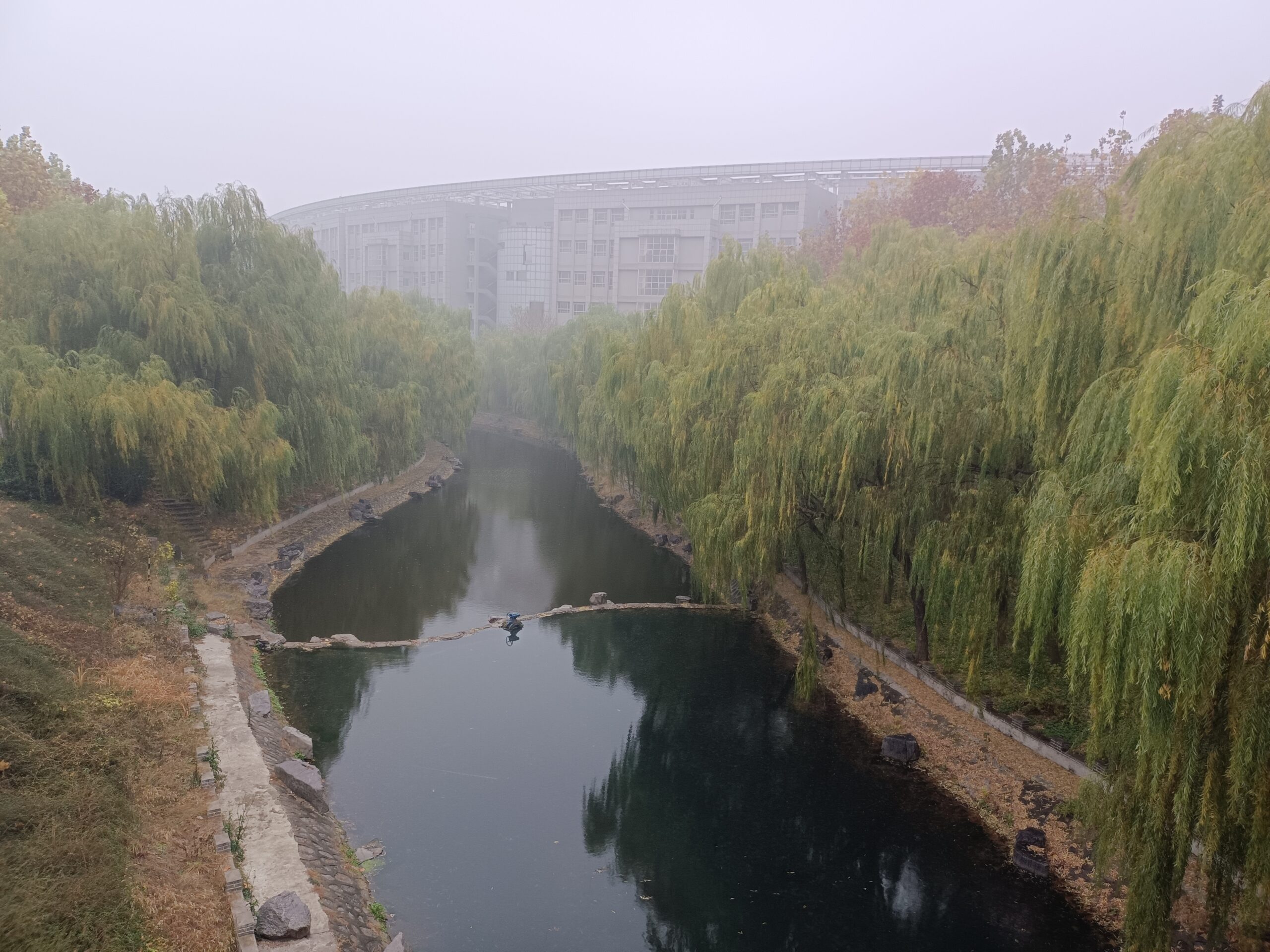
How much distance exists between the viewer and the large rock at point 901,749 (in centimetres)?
1016

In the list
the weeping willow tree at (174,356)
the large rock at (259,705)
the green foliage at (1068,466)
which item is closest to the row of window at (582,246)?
the weeping willow tree at (174,356)

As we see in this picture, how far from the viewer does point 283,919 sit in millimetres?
6027

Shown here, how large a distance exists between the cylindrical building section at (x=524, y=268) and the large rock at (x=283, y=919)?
1989 inches

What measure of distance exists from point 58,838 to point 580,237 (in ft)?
157

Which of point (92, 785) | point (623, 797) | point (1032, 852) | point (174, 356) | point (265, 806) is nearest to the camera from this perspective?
point (92, 785)

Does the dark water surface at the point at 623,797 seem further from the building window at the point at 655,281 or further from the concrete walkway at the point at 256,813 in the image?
the building window at the point at 655,281

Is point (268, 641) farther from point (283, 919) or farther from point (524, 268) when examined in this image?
point (524, 268)

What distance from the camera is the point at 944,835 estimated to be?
871 centimetres

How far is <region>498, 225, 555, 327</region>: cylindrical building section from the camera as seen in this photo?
184ft

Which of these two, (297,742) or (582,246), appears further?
(582,246)

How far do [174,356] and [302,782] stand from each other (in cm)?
1054

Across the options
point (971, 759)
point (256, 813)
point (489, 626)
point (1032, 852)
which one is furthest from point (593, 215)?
point (1032, 852)

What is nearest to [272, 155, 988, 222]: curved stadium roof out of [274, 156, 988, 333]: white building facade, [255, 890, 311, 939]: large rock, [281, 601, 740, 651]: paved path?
Result: [274, 156, 988, 333]: white building facade

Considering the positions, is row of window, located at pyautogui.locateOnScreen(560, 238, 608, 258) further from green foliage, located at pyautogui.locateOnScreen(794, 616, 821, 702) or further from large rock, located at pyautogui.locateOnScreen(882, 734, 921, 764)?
large rock, located at pyautogui.locateOnScreen(882, 734, 921, 764)
